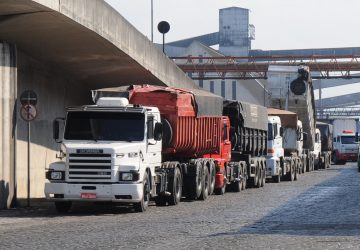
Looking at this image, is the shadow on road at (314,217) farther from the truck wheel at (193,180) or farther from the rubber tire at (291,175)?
the rubber tire at (291,175)

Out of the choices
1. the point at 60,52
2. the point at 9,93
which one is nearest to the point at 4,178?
the point at 9,93

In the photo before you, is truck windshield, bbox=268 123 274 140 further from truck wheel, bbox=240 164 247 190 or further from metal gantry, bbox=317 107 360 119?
metal gantry, bbox=317 107 360 119

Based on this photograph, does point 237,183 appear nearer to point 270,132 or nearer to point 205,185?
point 205,185

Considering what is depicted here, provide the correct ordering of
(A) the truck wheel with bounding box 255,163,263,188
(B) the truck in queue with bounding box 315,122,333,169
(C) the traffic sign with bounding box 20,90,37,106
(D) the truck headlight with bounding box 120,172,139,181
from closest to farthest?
1. (D) the truck headlight with bounding box 120,172,139,181
2. (C) the traffic sign with bounding box 20,90,37,106
3. (A) the truck wheel with bounding box 255,163,263,188
4. (B) the truck in queue with bounding box 315,122,333,169

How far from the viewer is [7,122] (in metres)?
23.7

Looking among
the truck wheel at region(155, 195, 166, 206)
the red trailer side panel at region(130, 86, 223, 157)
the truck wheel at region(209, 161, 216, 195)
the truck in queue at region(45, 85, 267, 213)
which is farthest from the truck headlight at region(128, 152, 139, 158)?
the truck wheel at region(209, 161, 216, 195)

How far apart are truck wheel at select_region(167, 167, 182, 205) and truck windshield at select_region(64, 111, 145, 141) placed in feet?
8.59

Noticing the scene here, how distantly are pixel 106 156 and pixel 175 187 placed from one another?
12.1 ft

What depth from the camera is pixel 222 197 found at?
28.6 metres

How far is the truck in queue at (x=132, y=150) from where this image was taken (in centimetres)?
2103

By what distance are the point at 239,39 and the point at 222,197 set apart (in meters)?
149

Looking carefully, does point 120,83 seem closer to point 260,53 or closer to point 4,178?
point 4,178

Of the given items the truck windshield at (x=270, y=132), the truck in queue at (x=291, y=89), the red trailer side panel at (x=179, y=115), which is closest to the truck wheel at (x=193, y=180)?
the red trailer side panel at (x=179, y=115)

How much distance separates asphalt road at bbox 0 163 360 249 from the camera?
565 inches
